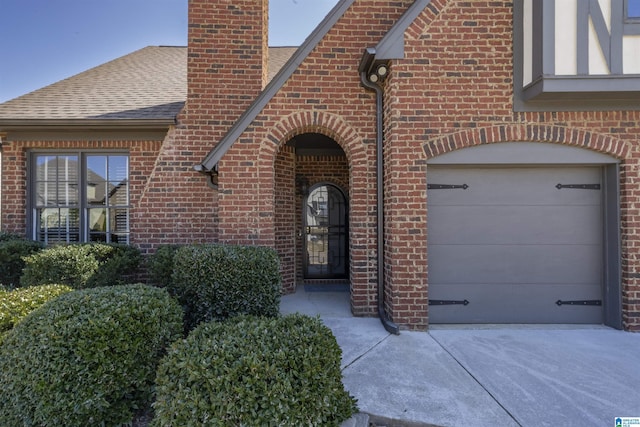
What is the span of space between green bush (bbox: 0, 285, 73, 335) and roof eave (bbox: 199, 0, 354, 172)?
266cm

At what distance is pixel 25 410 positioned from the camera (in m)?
2.42

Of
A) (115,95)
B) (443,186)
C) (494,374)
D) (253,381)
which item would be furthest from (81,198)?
(494,374)

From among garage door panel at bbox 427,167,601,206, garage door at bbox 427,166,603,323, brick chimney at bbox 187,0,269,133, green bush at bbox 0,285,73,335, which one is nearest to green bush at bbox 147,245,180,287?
green bush at bbox 0,285,73,335

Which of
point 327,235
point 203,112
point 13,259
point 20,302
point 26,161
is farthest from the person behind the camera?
point 327,235

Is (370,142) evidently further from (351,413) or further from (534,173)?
(351,413)

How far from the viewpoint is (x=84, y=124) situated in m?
6.16

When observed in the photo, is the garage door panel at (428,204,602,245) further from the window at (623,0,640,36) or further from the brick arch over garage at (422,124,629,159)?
the window at (623,0,640,36)

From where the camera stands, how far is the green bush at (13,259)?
17.8ft

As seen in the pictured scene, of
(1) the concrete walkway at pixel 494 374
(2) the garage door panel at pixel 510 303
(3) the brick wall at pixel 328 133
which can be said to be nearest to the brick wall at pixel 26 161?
(3) the brick wall at pixel 328 133

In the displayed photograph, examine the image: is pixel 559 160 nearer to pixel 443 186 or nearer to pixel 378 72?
pixel 443 186

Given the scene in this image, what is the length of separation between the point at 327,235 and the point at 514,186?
402 centimetres

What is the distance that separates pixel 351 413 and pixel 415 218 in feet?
9.06

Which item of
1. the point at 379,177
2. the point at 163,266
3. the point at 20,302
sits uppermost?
the point at 379,177

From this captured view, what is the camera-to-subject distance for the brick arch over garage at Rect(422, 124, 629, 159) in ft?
15.3
